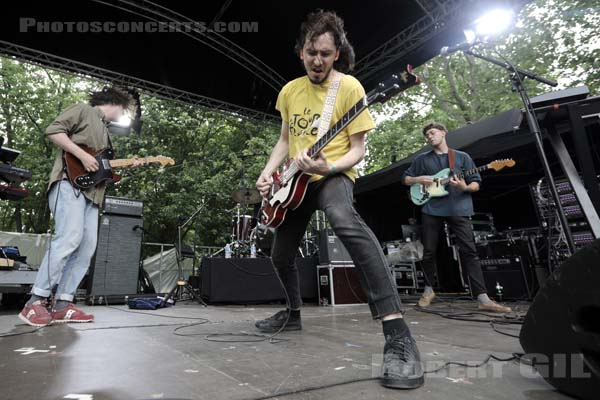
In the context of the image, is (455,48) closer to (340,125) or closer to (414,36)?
(340,125)

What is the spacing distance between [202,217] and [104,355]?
1298 cm

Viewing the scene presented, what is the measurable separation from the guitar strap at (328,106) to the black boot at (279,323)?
135 cm

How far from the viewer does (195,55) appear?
6.23 meters

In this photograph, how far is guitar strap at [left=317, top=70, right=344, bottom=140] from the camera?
198 centimetres

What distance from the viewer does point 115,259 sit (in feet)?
19.9

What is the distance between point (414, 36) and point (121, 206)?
6018 mm

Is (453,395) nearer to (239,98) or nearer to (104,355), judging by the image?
(104,355)

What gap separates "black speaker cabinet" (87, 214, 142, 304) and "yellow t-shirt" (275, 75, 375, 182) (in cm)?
508

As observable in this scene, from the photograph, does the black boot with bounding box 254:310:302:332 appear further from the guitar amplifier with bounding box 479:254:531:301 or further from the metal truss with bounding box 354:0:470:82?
the metal truss with bounding box 354:0:470:82

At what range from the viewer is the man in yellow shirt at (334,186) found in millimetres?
1468

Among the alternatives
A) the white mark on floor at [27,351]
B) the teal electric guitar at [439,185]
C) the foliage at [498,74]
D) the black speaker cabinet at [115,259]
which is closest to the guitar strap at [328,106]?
the white mark on floor at [27,351]

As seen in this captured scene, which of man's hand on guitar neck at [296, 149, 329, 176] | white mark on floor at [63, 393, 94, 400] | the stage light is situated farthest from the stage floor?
the stage light

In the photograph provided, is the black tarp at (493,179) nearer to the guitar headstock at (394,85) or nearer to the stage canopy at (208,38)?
the guitar headstock at (394,85)

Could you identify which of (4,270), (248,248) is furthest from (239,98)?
(4,270)
